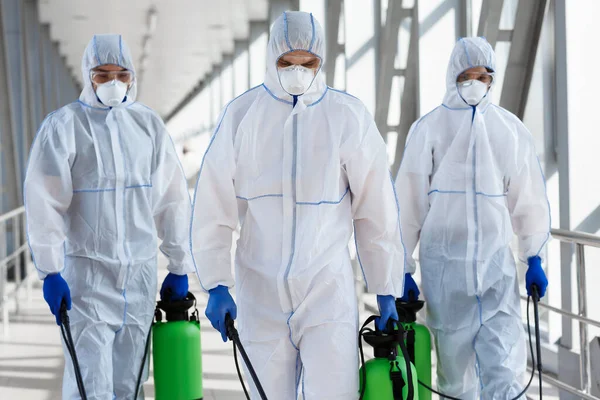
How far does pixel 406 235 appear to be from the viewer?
2.98 metres

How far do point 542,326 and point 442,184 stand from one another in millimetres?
2238

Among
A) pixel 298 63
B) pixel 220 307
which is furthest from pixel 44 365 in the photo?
pixel 298 63

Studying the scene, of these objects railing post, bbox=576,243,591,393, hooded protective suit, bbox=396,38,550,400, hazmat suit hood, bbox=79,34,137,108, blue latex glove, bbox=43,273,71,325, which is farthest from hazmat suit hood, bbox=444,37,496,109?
blue latex glove, bbox=43,273,71,325

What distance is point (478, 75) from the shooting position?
9.61ft

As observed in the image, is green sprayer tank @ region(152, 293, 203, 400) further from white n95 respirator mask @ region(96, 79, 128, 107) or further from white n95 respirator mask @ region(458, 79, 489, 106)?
white n95 respirator mask @ region(458, 79, 489, 106)

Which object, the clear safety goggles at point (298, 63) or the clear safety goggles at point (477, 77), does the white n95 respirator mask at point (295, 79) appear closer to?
the clear safety goggles at point (298, 63)

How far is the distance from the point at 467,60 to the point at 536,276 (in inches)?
31.9

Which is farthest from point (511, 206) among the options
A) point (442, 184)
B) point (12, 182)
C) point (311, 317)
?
point (12, 182)

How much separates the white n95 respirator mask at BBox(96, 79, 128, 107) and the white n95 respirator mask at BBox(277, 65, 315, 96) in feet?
2.98

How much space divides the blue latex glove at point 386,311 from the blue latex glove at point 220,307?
414 mm

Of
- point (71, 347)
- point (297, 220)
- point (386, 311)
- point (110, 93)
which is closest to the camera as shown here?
point (297, 220)

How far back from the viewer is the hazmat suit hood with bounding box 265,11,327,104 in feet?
7.14

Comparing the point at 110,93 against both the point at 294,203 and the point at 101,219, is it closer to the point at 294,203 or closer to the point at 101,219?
the point at 101,219

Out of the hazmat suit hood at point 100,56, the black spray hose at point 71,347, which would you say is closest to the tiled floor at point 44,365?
the black spray hose at point 71,347
